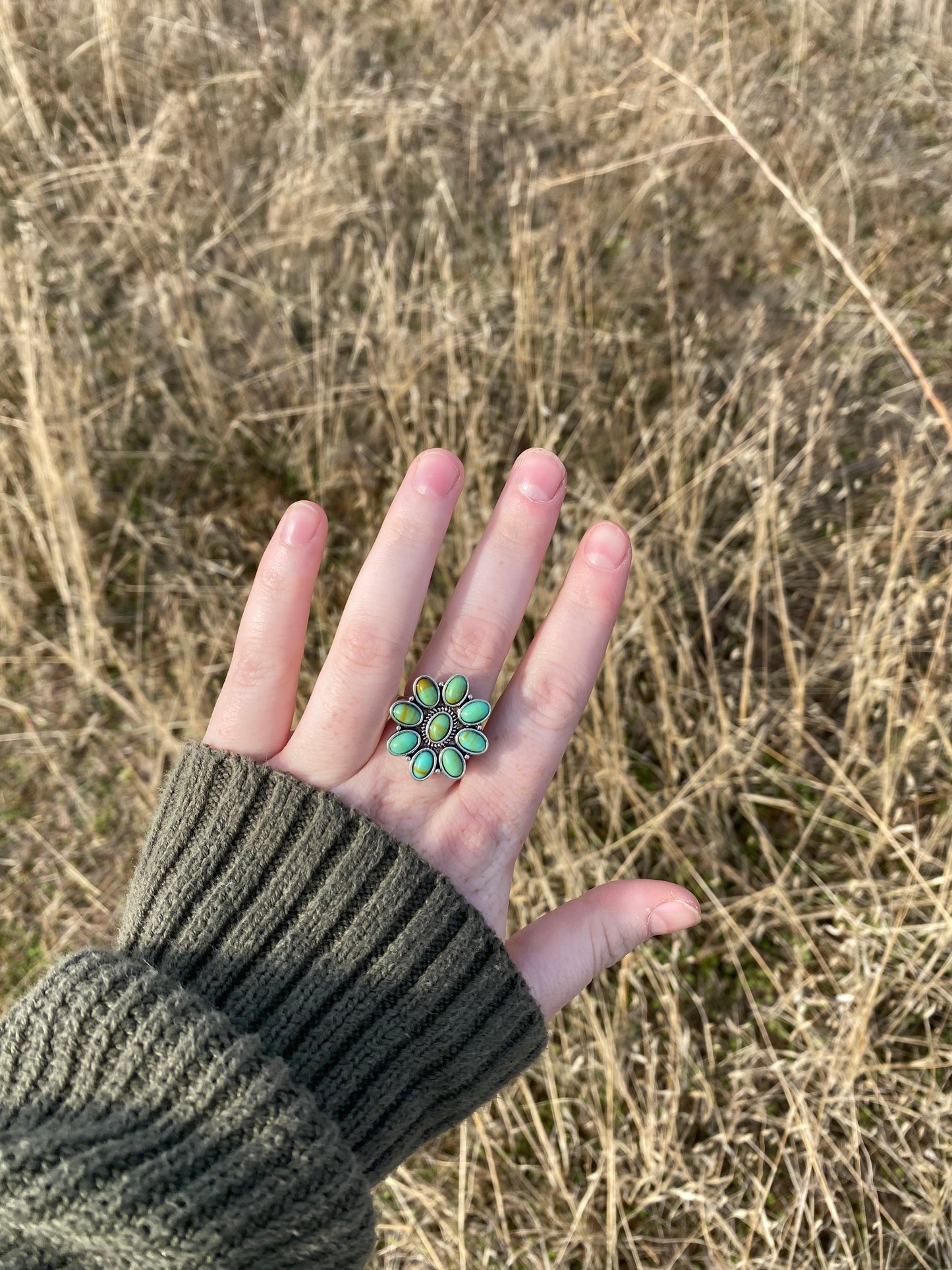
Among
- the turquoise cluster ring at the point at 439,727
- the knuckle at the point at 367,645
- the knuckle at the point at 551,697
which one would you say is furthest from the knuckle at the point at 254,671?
the knuckle at the point at 551,697

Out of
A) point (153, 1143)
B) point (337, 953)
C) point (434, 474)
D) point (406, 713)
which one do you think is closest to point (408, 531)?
point (434, 474)

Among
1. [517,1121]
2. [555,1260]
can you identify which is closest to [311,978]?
[517,1121]

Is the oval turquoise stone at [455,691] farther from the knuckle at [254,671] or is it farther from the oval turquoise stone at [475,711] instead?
the knuckle at [254,671]

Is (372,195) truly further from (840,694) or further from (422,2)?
(840,694)

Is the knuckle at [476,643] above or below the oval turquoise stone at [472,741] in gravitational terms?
above

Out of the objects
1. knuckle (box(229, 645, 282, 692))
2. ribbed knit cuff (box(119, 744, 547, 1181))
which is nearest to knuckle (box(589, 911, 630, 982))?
ribbed knit cuff (box(119, 744, 547, 1181))

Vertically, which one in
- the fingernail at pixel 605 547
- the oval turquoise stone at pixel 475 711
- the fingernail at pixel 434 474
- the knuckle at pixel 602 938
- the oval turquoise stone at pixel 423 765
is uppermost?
the fingernail at pixel 434 474
